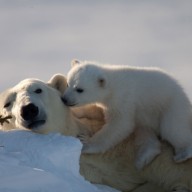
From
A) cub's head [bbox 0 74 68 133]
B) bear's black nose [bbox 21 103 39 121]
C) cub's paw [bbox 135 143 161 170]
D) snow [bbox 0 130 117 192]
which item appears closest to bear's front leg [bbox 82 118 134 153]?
cub's paw [bbox 135 143 161 170]

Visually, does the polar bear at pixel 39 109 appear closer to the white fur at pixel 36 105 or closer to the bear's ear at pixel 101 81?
the white fur at pixel 36 105

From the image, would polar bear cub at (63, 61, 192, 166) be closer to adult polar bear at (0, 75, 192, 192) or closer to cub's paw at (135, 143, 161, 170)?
cub's paw at (135, 143, 161, 170)

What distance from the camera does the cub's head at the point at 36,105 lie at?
5.32m

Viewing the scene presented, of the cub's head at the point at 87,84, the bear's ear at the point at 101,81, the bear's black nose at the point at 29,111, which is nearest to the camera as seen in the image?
the bear's black nose at the point at 29,111

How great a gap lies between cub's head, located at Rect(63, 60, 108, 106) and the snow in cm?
108

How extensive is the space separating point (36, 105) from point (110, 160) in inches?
46.1

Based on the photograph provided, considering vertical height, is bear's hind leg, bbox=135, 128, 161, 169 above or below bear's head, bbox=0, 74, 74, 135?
below

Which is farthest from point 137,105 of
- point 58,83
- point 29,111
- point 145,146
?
point 29,111

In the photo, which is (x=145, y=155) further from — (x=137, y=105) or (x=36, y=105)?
(x=36, y=105)

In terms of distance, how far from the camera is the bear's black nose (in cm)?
525

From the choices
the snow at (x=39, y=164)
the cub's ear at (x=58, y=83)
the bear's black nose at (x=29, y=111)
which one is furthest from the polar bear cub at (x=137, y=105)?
the snow at (x=39, y=164)

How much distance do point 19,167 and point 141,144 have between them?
95.9 inches

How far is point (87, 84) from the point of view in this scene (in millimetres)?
6199

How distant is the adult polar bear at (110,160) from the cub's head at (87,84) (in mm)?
167
